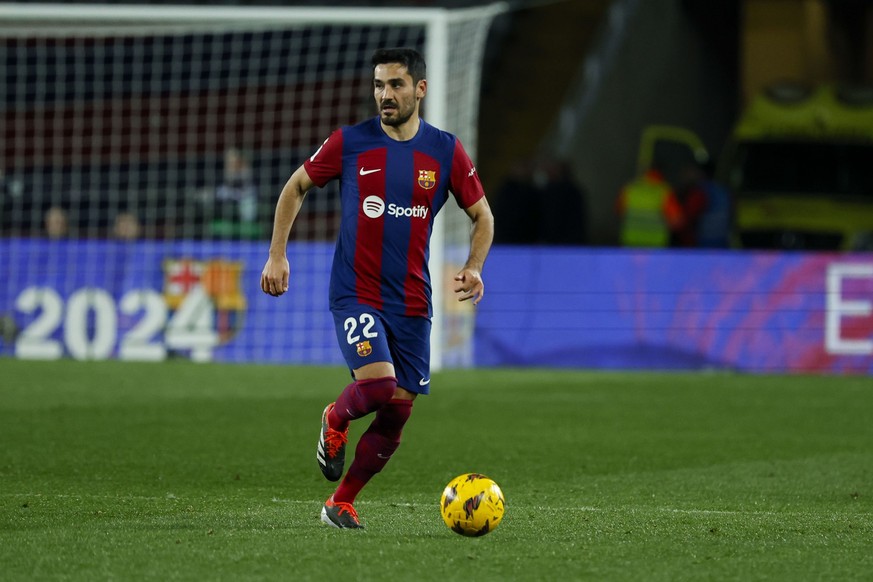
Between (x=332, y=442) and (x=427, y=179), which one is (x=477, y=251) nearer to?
(x=427, y=179)

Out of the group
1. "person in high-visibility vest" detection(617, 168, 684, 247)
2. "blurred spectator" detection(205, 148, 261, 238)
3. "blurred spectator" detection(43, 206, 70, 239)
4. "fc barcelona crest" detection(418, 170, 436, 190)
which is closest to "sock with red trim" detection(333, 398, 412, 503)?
"fc barcelona crest" detection(418, 170, 436, 190)

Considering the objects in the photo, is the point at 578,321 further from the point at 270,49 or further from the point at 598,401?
the point at 270,49

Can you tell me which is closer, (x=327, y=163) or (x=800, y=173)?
(x=327, y=163)

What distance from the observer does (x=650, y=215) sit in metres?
18.9

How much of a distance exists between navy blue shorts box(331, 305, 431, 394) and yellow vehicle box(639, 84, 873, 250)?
553 inches

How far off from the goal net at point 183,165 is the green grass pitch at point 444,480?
170 cm

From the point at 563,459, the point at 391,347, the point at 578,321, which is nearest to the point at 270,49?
the point at 578,321

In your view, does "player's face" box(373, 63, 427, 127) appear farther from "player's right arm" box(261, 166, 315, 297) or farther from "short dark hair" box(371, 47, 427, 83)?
"player's right arm" box(261, 166, 315, 297)

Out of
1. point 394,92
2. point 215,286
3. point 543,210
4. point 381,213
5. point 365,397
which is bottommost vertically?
point 215,286

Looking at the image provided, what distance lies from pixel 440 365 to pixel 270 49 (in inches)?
259

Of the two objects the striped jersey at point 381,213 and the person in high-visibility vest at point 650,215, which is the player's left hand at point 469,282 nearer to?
the striped jersey at point 381,213

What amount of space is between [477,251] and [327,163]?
2.31ft

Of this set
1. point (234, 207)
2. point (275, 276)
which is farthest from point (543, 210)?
point (275, 276)

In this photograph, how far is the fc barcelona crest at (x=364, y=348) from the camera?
601cm
